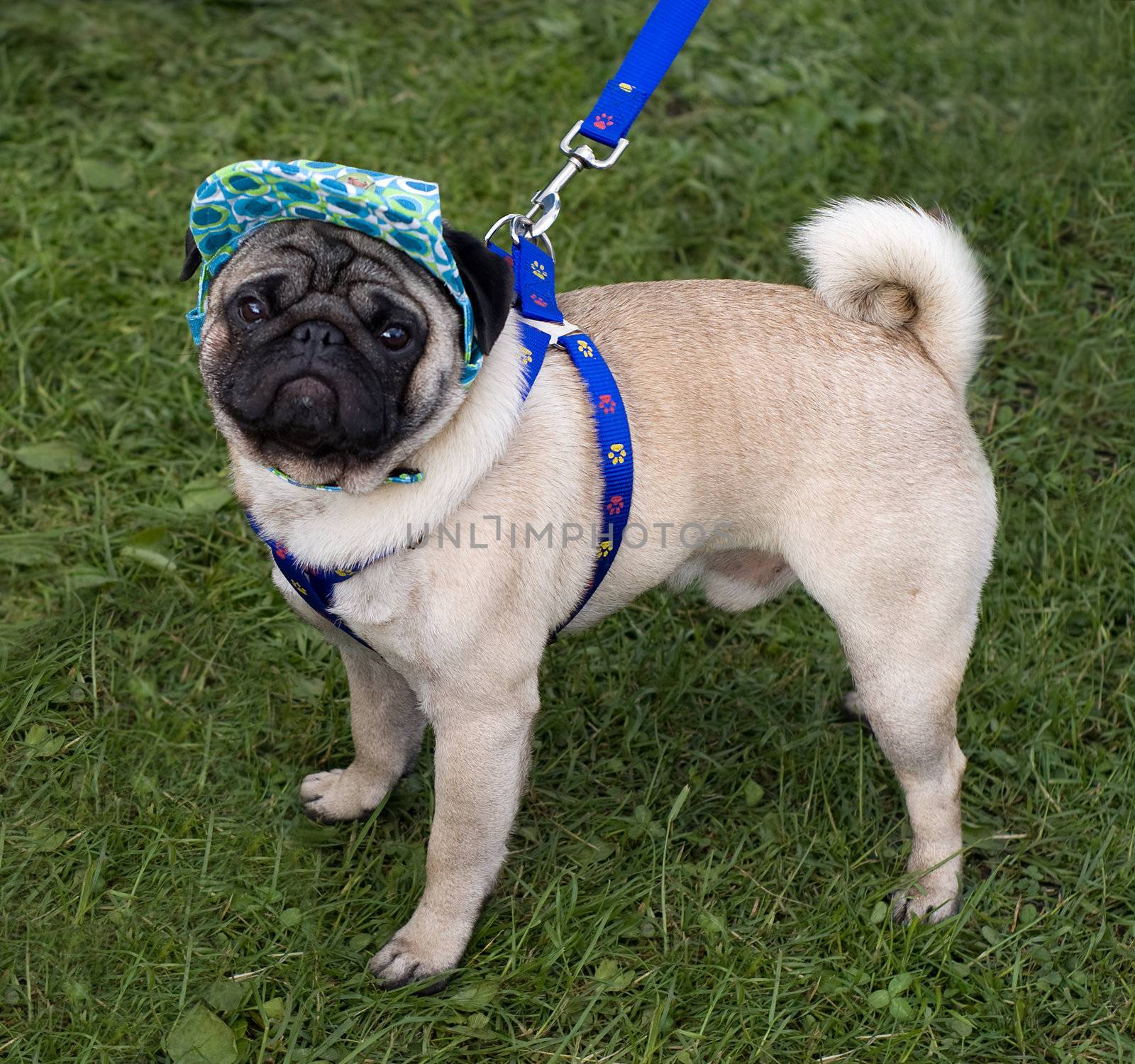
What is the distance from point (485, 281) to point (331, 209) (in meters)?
0.32

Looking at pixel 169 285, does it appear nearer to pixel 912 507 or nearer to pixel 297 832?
pixel 297 832

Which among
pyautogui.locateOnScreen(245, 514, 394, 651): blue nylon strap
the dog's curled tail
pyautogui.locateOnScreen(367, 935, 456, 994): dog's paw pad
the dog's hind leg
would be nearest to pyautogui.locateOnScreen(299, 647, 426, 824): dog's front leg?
pyautogui.locateOnScreen(245, 514, 394, 651): blue nylon strap

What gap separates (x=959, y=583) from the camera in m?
2.84

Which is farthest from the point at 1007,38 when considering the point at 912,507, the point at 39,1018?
the point at 39,1018

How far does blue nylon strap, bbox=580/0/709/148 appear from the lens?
2.96m

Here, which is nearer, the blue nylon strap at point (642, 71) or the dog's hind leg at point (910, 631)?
the dog's hind leg at point (910, 631)

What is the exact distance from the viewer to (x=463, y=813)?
2.71 m

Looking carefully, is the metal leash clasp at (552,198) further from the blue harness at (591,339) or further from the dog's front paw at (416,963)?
the dog's front paw at (416,963)

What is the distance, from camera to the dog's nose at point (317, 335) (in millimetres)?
2369

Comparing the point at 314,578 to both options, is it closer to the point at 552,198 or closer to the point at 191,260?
the point at 191,260

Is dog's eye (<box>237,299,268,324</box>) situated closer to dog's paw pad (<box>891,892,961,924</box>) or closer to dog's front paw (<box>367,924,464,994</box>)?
dog's front paw (<box>367,924,464,994</box>)

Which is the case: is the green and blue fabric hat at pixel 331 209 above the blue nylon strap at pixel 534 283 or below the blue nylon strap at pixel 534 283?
above

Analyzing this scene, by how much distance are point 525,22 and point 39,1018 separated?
187 inches

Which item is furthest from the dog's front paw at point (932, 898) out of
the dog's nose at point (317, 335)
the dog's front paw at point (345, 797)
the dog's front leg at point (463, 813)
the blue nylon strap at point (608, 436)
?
the dog's nose at point (317, 335)
